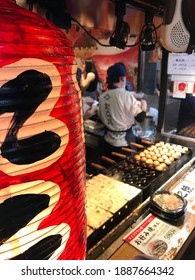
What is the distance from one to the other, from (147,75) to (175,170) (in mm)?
5243

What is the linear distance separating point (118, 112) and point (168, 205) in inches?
87.8

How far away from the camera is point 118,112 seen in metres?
4.04

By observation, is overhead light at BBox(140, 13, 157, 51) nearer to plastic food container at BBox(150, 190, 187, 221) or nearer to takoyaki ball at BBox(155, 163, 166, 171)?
takoyaki ball at BBox(155, 163, 166, 171)

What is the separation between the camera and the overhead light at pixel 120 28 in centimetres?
246

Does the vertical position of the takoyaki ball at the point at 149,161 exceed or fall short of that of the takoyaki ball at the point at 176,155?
it exceeds it

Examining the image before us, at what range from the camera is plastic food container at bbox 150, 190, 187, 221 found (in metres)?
2.02

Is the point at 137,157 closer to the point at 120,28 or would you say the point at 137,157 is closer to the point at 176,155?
the point at 176,155

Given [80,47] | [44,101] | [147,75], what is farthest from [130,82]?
[44,101]

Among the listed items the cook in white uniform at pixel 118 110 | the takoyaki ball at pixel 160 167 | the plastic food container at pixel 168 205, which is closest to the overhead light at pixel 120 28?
the cook in white uniform at pixel 118 110

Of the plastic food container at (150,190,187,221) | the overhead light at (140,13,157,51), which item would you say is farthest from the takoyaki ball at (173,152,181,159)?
the overhead light at (140,13,157,51)

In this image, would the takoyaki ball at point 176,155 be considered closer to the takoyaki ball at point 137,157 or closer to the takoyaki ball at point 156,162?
the takoyaki ball at point 156,162

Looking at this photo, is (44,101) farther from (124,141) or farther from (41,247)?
(124,141)

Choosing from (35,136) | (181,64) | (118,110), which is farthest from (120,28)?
(35,136)

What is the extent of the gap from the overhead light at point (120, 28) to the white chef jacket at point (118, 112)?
1.33 meters
